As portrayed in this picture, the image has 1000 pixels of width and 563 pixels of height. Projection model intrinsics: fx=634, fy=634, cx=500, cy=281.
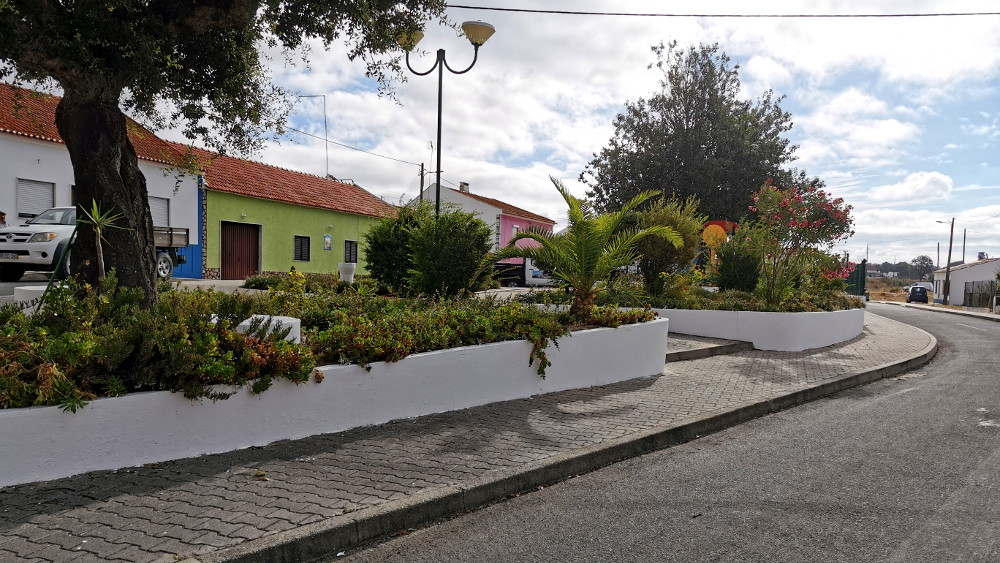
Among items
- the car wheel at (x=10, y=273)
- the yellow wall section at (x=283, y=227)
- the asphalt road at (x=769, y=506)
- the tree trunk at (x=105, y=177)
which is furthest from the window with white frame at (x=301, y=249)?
the asphalt road at (x=769, y=506)

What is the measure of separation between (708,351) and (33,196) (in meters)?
18.5

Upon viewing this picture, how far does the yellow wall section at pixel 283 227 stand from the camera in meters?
23.1

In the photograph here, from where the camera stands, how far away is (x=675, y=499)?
433cm

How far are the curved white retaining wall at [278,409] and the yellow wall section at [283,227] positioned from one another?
17.1 metres

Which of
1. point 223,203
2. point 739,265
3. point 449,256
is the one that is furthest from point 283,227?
point 739,265

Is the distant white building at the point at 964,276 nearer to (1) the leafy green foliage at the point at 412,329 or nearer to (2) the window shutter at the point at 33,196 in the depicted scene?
(1) the leafy green foliage at the point at 412,329

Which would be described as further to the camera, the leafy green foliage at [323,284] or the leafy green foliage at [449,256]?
the leafy green foliage at [323,284]

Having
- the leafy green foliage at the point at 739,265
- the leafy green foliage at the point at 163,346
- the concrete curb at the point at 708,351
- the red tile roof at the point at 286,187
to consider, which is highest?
the red tile roof at the point at 286,187

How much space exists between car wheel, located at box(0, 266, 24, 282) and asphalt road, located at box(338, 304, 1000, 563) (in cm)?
1373

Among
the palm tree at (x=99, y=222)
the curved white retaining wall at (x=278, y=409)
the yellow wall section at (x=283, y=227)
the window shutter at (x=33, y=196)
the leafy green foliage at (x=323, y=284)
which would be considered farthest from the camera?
the yellow wall section at (x=283, y=227)

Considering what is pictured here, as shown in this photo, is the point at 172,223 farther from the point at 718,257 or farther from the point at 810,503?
the point at 810,503

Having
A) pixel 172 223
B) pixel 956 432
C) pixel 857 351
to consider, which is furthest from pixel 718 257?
pixel 172 223

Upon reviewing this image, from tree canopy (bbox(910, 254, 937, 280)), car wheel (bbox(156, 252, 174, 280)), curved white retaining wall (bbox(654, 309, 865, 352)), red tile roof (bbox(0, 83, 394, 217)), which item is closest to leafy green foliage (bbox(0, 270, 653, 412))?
curved white retaining wall (bbox(654, 309, 865, 352))

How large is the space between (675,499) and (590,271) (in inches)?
177
